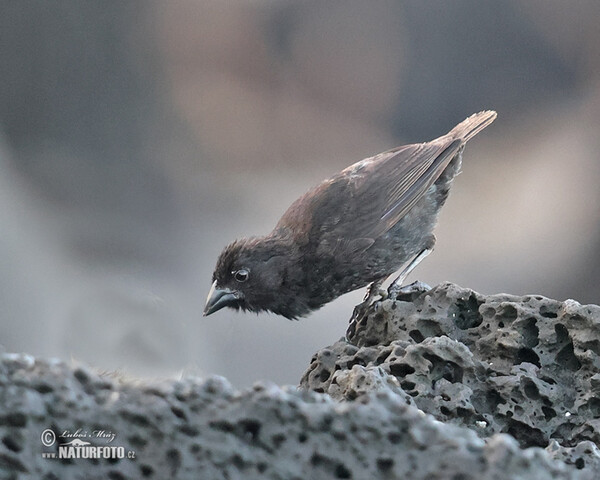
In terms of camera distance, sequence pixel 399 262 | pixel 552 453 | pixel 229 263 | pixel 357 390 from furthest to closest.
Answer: pixel 399 262 < pixel 229 263 < pixel 357 390 < pixel 552 453

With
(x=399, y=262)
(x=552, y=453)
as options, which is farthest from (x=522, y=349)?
(x=399, y=262)

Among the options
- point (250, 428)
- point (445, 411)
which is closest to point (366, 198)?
point (445, 411)

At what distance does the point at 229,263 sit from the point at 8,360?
1457 millimetres

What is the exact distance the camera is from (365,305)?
2.21 meters

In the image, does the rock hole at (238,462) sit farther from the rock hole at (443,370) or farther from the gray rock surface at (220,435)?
the rock hole at (443,370)

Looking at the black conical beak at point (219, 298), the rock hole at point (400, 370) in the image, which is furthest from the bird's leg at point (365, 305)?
the rock hole at point (400, 370)

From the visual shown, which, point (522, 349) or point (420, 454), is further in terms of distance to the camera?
point (522, 349)

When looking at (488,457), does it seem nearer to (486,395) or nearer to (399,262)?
(486,395)

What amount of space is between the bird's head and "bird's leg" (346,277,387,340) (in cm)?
24

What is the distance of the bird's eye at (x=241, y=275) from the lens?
7.64 feet

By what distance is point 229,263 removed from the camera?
2344 mm

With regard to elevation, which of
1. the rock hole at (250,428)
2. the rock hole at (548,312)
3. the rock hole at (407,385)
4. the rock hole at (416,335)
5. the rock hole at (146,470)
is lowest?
the rock hole at (146,470)

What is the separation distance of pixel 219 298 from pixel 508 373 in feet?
3.34

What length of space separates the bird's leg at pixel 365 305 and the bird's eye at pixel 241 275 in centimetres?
33
